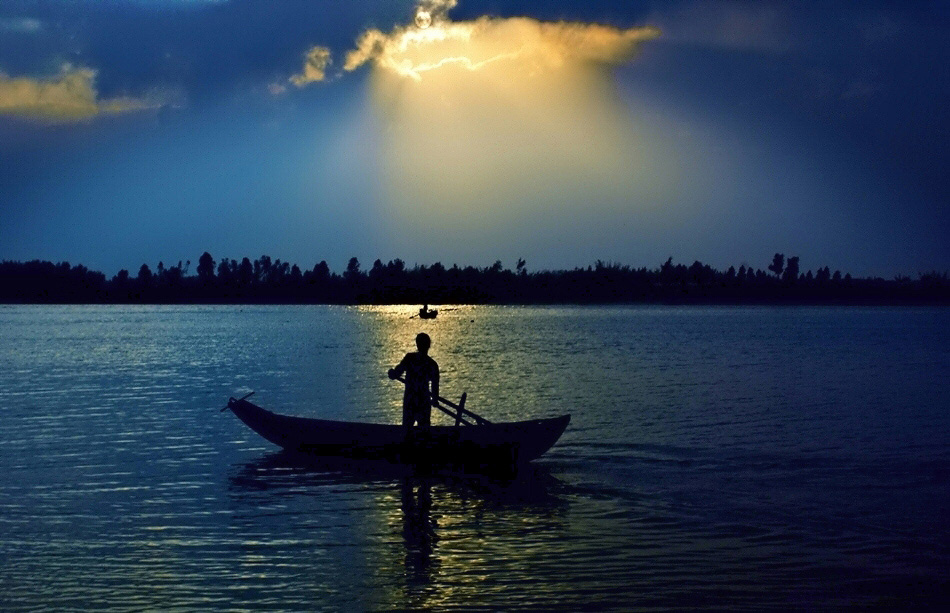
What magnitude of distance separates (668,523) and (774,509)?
2.02 metres

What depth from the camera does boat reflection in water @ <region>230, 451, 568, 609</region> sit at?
1098cm

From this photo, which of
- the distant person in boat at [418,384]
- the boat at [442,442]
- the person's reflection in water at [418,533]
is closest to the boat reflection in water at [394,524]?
the person's reflection in water at [418,533]

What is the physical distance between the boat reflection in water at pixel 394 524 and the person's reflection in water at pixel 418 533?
0.01 m

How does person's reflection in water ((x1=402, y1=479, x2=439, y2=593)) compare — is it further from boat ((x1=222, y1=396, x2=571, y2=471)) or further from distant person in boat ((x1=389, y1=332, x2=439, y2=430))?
distant person in boat ((x1=389, y1=332, x2=439, y2=430))

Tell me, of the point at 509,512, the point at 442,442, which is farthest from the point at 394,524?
the point at 442,442

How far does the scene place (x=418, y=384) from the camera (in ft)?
58.4

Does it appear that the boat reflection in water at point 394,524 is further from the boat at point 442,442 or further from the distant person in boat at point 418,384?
the distant person in boat at point 418,384

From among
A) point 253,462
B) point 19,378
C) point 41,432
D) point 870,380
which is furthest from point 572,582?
point 19,378

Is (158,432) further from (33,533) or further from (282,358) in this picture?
(282,358)

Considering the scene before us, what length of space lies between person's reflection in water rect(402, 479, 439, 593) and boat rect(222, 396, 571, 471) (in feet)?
2.64

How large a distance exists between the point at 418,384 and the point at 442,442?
116 cm

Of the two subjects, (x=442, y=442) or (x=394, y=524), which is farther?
(x=442, y=442)

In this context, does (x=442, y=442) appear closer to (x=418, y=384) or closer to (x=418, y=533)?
(x=418, y=384)

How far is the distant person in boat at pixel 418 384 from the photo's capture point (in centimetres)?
1775
